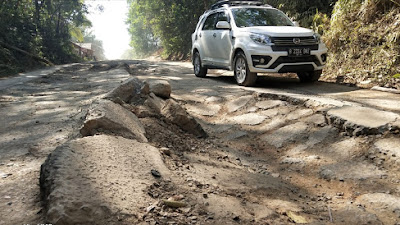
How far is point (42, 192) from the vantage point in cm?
177

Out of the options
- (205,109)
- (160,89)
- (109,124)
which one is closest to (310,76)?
(205,109)

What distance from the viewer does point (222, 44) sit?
7676 mm

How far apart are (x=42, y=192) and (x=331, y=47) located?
26.5ft

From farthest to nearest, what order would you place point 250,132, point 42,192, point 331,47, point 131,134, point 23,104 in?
1. point 331,47
2. point 23,104
3. point 250,132
4. point 131,134
5. point 42,192

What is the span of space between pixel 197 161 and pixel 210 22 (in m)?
6.38

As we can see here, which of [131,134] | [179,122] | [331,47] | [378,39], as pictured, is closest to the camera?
[131,134]

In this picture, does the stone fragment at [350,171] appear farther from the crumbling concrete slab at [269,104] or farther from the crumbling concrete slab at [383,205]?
the crumbling concrete slab at [269,104]

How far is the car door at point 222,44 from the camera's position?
292 inches

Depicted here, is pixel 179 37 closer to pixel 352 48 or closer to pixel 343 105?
pixel 352 48

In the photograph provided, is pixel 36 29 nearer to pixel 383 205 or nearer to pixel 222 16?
pixel 222 16

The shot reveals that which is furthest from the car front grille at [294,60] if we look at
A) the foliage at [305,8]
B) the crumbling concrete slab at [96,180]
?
the crumbling concrete slab at [96,180]

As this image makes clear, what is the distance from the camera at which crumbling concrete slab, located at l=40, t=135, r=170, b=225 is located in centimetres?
153

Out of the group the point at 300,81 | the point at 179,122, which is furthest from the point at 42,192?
the point at 300,81

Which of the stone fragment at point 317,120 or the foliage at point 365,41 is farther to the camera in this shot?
the foliage at point 365,41
